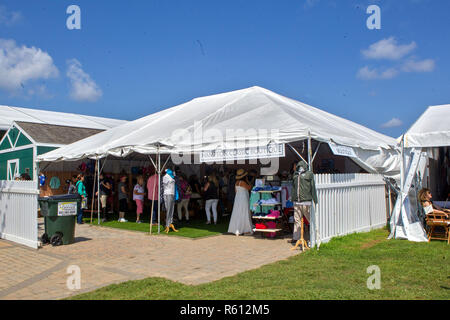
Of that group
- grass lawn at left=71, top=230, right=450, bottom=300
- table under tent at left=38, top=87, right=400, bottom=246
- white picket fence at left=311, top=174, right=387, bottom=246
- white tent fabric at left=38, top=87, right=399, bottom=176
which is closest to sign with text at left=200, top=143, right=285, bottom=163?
table under tent at left=38, top=87, right=400, bottom=246

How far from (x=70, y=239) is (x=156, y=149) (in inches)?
125

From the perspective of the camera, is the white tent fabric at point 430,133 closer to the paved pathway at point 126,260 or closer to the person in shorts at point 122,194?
the paved pathway at point 126,260

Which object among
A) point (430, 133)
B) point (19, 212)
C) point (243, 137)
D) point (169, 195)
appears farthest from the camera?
point (169, 195)

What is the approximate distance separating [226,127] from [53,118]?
20.9 metres

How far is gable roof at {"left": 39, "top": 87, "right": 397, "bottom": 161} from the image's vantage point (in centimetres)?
943

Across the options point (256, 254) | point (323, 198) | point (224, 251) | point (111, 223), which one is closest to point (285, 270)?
point (256, 254)

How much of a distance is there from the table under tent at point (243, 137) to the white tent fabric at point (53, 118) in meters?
13.2

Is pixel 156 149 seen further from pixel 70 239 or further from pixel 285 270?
pixel 285 270

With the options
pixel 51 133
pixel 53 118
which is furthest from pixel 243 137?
pixel 53 118

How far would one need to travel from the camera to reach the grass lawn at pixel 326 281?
4858 mm

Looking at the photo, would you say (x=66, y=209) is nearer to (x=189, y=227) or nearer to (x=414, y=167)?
(x=189, y=227)

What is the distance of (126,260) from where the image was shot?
294 inches

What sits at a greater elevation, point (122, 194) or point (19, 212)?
point (122, 194)
